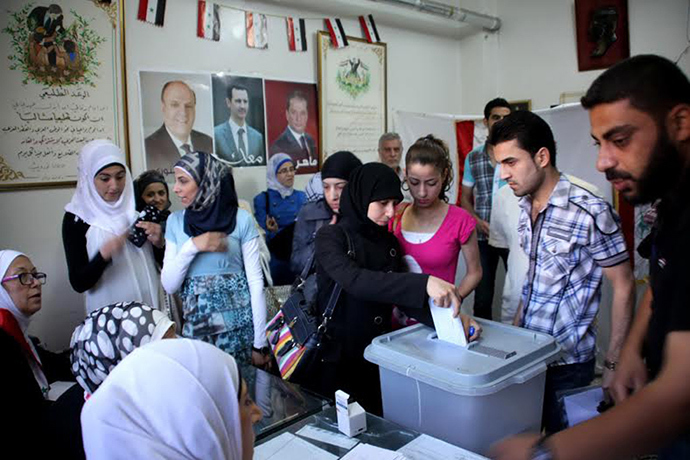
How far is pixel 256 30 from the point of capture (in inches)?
142

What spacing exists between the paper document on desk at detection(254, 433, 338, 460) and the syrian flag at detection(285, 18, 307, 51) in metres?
3.22

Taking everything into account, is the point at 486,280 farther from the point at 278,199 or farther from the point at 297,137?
the point at 297,137

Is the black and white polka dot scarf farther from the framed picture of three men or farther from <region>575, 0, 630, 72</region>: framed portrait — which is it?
<region>575, 0, 630, 72</region>: framed portrait

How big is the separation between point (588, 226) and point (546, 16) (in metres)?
4.00

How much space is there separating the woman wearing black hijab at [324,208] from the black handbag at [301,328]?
1.74ft

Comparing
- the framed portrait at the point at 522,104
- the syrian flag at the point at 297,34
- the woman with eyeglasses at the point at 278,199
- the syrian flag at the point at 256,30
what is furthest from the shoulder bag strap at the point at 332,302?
the framed portrait at the point at 522,104

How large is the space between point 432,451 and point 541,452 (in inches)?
18.4

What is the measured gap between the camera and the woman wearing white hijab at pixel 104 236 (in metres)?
2.14

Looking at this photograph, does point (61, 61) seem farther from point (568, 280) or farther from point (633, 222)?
point (633, 222)

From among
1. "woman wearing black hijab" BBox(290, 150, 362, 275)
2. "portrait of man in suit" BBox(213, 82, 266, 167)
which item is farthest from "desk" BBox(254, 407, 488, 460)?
"portrait of man in suit" BBox(213, 82, 266, 167)

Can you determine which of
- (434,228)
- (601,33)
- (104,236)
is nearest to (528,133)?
(434,228)

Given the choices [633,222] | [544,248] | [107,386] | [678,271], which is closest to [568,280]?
[544,248]

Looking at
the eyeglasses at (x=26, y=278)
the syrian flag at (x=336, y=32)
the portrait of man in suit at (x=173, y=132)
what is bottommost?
the eyeglasses at (x=26, y=278)

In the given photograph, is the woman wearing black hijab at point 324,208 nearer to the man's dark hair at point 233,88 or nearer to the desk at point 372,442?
the desk at point 372,442
